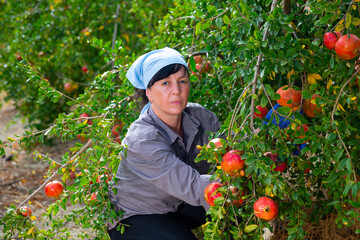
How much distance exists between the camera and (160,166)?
6.23 ft

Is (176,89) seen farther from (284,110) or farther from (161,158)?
(284,110)

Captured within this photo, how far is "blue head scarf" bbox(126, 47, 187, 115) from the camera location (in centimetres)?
198

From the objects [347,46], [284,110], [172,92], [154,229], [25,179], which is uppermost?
[347,46]

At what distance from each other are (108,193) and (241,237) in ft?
2.93

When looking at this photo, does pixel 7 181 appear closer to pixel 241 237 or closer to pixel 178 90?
pixel 178 90

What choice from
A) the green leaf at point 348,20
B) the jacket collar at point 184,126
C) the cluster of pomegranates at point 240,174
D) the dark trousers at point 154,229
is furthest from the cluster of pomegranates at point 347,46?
the dark trousers at point 154,229

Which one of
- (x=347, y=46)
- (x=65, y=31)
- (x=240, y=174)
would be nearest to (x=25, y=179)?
(x=65, y=31)

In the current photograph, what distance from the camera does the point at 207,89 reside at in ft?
8.15

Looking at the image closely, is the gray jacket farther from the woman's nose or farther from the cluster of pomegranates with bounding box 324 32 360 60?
the cluster of pomegranates with bounding box 324 32 360 60

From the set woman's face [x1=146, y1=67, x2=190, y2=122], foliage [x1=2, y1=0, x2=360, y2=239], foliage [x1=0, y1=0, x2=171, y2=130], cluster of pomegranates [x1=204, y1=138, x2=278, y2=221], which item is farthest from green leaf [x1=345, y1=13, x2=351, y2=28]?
foliage [x1=0, y1=0, x2=171, y2=130]

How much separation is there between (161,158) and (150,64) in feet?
1.45

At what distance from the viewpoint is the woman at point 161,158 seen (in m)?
1.89

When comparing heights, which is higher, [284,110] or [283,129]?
[284,110]

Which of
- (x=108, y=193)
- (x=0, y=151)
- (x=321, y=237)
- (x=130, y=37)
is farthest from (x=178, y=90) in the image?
(x=130, y=37)
